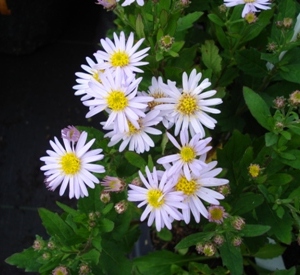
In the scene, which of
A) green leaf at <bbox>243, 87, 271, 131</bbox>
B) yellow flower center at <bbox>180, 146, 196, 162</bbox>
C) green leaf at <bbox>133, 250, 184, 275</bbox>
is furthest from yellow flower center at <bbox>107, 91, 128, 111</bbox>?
green leaf at <bbox>133, 250, 184, 275</bbox>

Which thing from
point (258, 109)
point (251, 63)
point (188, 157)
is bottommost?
point (188, 157)

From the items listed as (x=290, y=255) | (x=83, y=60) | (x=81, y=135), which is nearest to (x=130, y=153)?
(x=81, y=135)

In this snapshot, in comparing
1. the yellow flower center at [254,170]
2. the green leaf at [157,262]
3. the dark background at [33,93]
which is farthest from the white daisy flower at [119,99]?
the dark background at [33,93]

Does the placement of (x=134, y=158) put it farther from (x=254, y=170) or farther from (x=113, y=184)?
(x=254, y=170)

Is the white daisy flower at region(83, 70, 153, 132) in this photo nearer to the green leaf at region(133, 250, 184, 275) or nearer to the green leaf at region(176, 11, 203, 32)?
the green leaf at region(176, 11, 203, 32)

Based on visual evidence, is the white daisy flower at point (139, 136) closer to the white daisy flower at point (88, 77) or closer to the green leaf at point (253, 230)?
the white daisy flower at point (88, 77)

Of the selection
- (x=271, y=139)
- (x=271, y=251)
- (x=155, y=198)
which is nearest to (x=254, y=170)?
(x=271, y=139)
